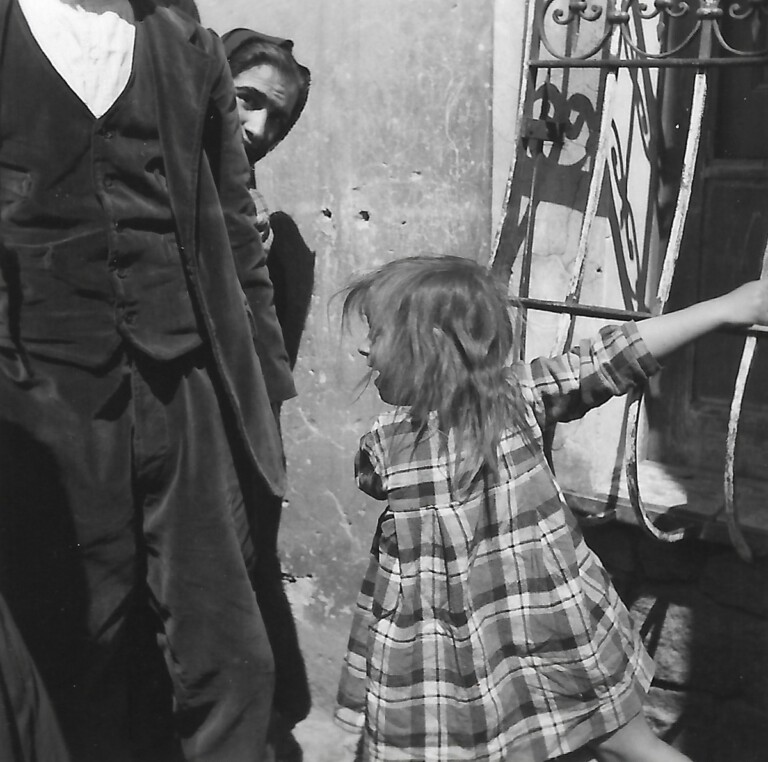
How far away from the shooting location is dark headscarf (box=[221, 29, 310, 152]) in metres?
2.40

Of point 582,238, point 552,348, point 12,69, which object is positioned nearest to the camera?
point 12,69

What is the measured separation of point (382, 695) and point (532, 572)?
0.33 meters

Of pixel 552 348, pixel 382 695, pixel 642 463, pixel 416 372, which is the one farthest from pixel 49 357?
pixel 642 463

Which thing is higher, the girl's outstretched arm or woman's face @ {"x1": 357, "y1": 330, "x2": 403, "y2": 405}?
the girl's outstretched arm

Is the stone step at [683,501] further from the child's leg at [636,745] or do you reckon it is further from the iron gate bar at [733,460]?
the child's leg at [636,745]

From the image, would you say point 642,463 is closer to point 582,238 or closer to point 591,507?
point 591,507

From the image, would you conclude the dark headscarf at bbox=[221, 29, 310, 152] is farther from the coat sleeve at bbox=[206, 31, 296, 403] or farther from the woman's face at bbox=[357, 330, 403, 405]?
the woman's face at bbox=[357, 330, 403, 405]

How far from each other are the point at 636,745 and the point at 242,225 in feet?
3.96

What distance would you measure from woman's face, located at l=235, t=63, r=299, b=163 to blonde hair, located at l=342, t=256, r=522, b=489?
686 mm

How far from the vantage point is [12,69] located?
2021 millimetres

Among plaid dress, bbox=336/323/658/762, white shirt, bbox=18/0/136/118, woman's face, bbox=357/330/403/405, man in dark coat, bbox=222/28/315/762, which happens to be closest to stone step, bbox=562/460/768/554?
plaid dress, bbox=336/323/658/762

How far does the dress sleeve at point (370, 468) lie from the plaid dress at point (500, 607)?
0.02m

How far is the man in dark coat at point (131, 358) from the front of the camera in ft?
6.77

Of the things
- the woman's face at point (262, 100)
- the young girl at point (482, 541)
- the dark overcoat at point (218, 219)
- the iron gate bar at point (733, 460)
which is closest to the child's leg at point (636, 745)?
the young girl at point (482, 541)
